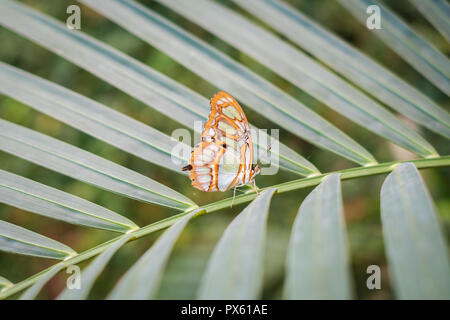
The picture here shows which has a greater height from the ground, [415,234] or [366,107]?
[366,107]

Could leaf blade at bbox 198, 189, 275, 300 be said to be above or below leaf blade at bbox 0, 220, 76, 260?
below

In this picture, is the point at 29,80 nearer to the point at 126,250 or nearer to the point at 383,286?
the point at 126,250

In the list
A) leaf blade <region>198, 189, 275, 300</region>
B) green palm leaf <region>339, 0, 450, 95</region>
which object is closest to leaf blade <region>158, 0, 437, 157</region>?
green palm leaf <region>339, 0, 450, 95</region>

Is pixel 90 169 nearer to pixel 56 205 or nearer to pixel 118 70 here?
pixel 56 205

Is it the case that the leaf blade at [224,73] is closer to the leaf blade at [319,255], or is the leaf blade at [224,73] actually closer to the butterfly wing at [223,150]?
the butterfly wing at [223,150]

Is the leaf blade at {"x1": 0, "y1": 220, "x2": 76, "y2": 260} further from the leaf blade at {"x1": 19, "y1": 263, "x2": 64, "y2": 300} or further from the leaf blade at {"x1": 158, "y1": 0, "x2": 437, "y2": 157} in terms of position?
the leaf blade at {"x1": 158, "y1": 0, "x2": 437, "y2": 157}

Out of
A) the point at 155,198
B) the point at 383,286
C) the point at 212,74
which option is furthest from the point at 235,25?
the point at 383,286
